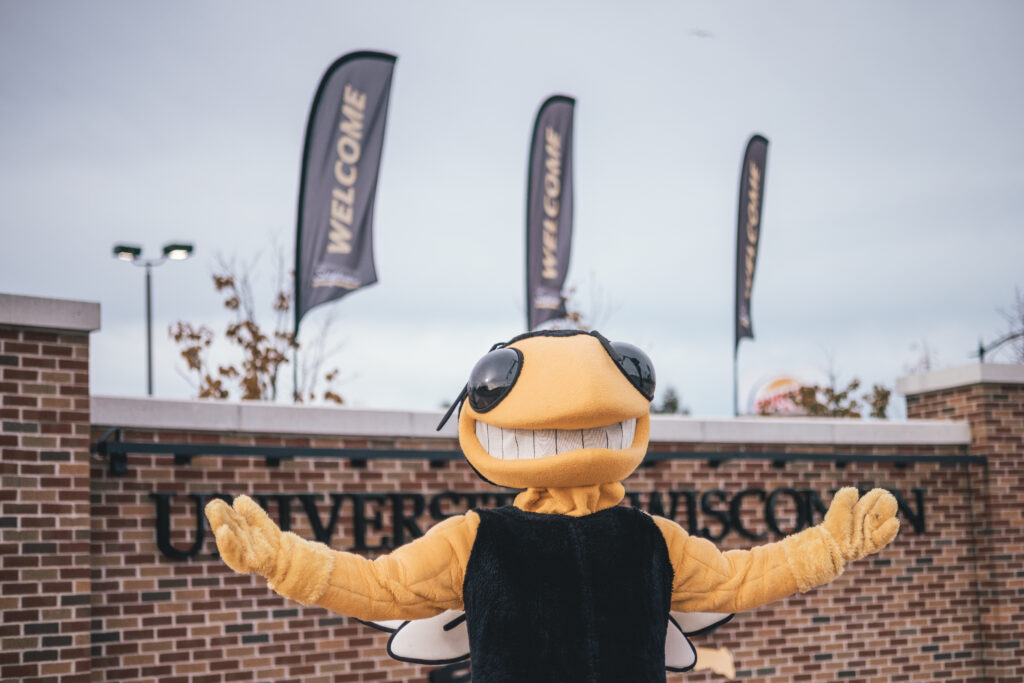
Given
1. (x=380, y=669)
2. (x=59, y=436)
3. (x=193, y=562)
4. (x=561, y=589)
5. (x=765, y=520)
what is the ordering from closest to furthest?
(x=561, y=589), (x=59, y=436), (x=193, y=562), (x=380, y=669), (x=765, y=520)

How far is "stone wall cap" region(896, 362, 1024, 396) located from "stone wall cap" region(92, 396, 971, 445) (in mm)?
371

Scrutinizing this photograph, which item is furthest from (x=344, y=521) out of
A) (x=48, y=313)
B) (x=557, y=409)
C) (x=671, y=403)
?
(x=671, y=403)

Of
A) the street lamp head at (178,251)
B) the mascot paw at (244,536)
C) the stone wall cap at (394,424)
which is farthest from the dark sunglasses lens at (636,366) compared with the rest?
the street lamp head at (178,251)

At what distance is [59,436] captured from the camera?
5.18 meters

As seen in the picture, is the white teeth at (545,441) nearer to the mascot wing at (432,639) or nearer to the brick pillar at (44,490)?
the mascot wing at (432,639)

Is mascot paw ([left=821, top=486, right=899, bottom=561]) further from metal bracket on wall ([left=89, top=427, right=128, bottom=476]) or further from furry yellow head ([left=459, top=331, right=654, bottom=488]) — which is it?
metal bracket on wall ([left=89, top=427, right=128, bottom=476])

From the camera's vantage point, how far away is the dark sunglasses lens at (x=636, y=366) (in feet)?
10.7

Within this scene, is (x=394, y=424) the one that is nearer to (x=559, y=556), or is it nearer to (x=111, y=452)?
A: (x=111, y=452)

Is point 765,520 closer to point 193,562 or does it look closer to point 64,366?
point 193,562

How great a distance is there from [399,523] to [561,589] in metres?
3.40

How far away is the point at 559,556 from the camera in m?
3.10

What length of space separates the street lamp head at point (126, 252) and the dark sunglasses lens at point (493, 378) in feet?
37.2

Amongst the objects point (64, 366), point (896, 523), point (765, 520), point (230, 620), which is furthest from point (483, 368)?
point (765, 520)

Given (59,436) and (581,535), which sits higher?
(59,436)
